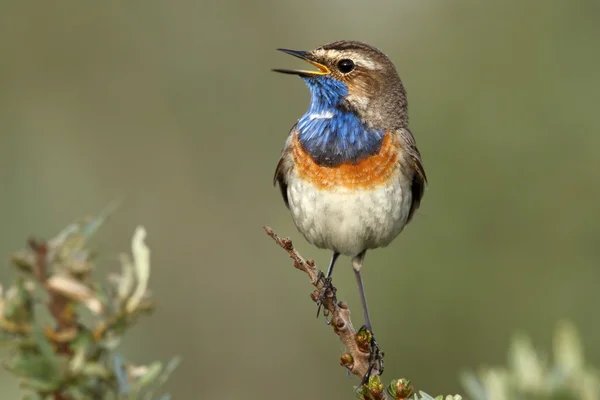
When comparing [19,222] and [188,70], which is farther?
[188,70]

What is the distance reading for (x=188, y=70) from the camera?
935 cm

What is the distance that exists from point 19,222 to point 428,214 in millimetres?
3440

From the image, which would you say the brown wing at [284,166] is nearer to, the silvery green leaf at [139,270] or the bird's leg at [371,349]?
the bird's leg at [371,349]

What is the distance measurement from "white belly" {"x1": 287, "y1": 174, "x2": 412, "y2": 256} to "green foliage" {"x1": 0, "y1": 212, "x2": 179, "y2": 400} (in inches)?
130

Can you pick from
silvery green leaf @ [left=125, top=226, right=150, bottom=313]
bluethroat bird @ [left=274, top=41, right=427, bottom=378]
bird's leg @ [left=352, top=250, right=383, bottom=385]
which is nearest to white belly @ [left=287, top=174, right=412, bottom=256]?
bluethroat bird @ [left=274, top=41, right=427, bottom=378]

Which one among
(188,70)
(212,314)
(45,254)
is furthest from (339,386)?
(45,254)

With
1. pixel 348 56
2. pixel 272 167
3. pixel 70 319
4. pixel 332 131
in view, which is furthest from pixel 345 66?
pixel 70 319

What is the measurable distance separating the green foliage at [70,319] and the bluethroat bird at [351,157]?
332 cm

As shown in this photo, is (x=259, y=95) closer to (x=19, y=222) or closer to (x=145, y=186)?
(x=145, y=186)

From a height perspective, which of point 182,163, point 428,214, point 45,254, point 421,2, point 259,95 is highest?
point 421,2

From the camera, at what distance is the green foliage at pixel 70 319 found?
1332mm

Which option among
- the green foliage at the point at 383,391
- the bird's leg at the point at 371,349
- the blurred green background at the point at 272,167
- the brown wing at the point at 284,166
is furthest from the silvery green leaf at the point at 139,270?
the blurred green background at the point at 272,167

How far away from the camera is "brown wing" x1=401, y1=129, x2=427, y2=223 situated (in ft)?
16.5

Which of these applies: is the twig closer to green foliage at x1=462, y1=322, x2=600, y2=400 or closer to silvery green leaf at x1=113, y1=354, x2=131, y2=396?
silvery green leaf at x1=113, y1=354, x2=131, y2=396
